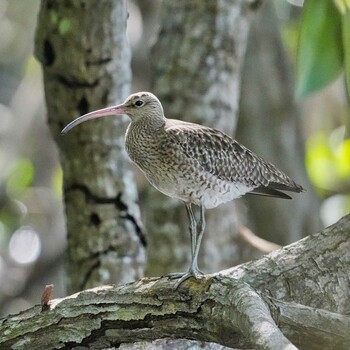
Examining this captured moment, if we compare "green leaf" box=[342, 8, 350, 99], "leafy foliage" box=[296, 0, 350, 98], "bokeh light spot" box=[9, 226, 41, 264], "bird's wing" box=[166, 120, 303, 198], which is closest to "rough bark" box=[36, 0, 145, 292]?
"bird's wing" box=[166, 120, 303, 198]

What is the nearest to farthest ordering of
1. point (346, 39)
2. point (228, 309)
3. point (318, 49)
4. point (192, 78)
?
point (228, 309)
point (346, 39)
point (318, 49)
point (192, 78)

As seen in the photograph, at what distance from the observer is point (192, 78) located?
299 inches

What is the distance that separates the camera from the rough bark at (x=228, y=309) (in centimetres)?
423

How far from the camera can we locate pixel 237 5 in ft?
24.9

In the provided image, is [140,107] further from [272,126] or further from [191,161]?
[272,126]

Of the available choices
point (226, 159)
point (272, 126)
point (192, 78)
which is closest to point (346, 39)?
point (226, 159)

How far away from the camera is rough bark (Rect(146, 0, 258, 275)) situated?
296 inches

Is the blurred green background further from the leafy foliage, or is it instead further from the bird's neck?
the leafy foliage

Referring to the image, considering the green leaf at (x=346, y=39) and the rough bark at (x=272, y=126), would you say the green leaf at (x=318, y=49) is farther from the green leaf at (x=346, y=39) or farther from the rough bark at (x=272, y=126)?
the rough bark at (x=272, y=126)

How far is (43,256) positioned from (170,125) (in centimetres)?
505

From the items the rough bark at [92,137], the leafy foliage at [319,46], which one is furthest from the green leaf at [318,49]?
the rough bark at [92,137]

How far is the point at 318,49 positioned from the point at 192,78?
2250 mm

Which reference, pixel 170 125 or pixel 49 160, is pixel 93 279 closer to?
pixel 170 125

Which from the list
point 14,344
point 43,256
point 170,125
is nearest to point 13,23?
point 43,256
